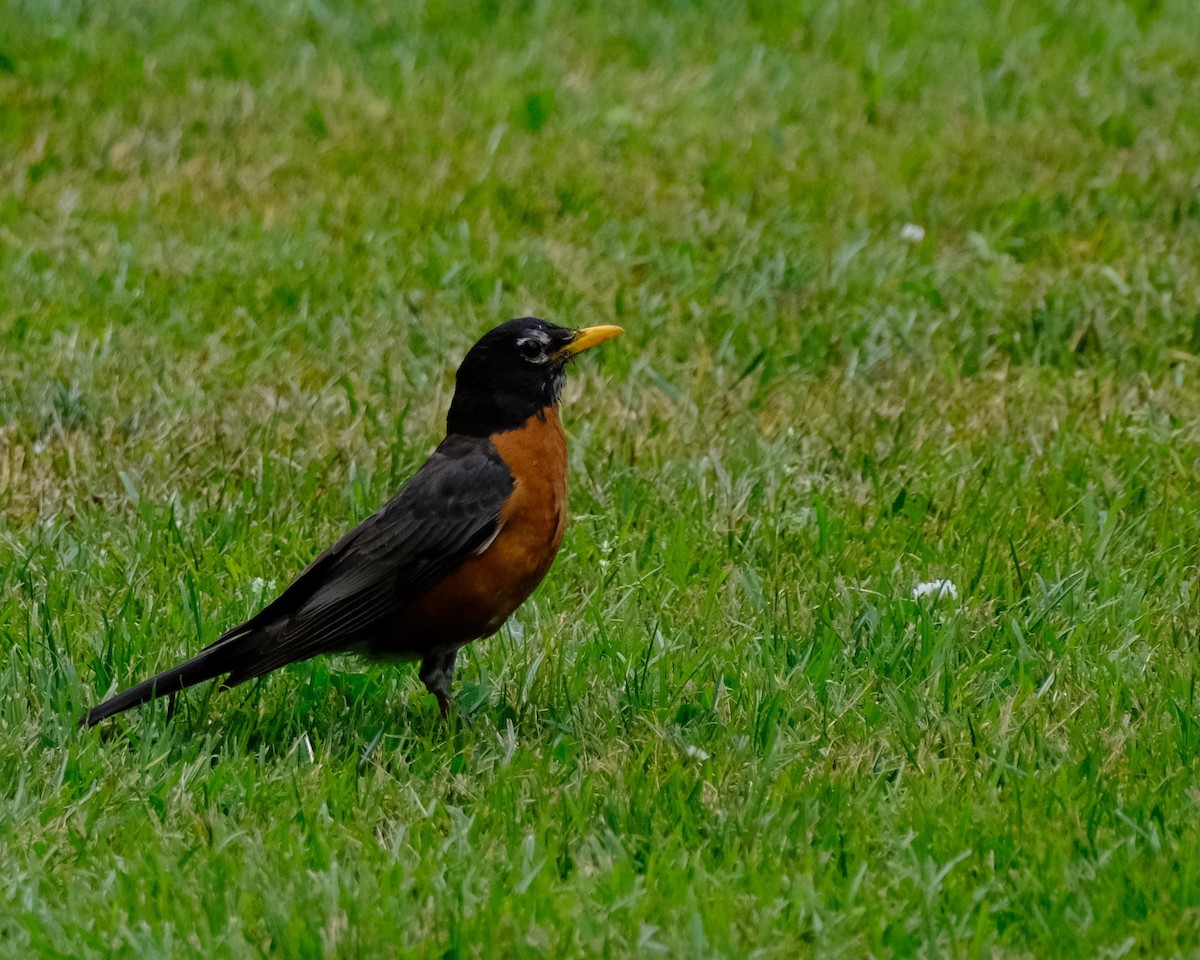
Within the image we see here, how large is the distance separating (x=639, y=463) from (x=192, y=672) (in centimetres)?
206

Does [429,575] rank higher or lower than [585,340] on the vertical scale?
lower

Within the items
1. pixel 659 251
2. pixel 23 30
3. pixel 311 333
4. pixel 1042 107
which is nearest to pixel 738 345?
pixel 659 251

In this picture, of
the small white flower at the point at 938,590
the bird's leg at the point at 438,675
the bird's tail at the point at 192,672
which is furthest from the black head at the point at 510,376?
the small white flower at the point at 938,590

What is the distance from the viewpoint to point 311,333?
22.9 ft

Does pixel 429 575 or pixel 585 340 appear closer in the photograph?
pixel 429 575

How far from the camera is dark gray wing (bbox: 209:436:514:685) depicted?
4.38m

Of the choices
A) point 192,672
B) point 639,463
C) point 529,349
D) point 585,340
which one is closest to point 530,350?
point 529,349

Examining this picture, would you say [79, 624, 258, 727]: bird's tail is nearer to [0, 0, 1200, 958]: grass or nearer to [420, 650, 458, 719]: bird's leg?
[0, 0, 1200, 958]: grass

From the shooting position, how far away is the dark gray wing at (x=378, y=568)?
4.38 metres

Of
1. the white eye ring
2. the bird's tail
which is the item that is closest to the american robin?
the bird's tail

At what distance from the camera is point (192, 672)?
4.34m

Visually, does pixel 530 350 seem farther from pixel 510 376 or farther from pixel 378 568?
pixel 378 568

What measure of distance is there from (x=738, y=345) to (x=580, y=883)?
3.62 meters

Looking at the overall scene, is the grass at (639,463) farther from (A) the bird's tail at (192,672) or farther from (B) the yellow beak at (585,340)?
(B) the yellow beak at (585,340)
